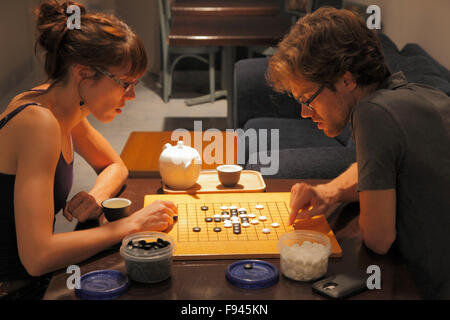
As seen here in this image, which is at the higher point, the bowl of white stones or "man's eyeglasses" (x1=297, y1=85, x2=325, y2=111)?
"man's eyeglasses" (x1=297, y1=85, x2=325, y2=111)

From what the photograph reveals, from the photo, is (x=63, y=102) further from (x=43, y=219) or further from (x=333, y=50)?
(x=333, y=50)

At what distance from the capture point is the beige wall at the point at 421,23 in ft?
10.3

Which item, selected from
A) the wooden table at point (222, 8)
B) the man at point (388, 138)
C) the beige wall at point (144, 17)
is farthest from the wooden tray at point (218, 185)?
the beige wall at point (144, 17)

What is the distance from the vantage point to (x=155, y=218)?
1413 millimetres

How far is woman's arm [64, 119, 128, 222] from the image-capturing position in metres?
1.54

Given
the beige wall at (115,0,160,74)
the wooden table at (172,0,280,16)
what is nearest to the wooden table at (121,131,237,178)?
the wooden table at (172,0,280,16)

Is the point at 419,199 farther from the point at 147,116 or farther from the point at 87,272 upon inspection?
the point at 147,116

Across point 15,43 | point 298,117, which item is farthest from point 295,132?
point 15,43

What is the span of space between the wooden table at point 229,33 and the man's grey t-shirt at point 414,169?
2.84m

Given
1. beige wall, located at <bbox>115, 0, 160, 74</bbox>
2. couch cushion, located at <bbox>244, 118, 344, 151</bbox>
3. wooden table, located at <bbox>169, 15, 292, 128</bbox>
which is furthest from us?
beige wall, located at <bbox>115, 0, 160, 74</bbox>

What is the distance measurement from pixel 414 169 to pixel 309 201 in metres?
0.35

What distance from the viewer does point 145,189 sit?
1.78 meters

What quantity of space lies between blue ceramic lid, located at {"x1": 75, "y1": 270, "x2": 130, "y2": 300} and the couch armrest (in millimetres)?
2508

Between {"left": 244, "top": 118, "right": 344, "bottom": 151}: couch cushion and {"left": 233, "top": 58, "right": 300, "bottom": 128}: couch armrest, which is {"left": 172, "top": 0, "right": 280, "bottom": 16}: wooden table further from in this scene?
{"left": 244, "top": 118, "right": 344, "bottom": 151}: couch cushion
